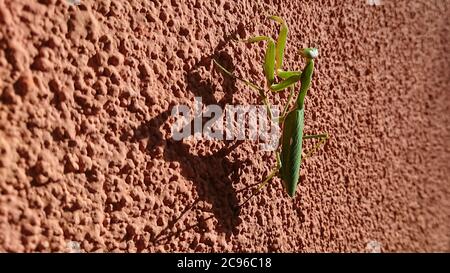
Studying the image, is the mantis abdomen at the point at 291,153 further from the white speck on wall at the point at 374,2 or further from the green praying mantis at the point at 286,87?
the white speck on wall at the point at 374,2

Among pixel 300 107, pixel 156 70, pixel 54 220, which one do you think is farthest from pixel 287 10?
pixel 54 220

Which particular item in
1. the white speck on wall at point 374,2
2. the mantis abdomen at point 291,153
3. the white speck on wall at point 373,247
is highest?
the white speck on wall at point 374,2

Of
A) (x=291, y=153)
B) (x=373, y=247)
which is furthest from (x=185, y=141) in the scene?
(x=373, y=247)

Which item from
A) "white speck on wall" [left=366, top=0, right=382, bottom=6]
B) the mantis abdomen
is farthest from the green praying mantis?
"white speck on wall" [left=366, top=0, right=382, bottom=6]

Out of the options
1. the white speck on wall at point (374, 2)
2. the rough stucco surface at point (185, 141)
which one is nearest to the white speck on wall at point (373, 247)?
the rough stucco surface at point (185, 141)

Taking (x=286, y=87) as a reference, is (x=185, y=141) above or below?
below

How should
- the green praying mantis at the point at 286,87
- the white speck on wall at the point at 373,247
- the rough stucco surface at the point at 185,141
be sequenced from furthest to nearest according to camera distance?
the white speck on wall at the point at 373,247, the green praying mantis at the point at 286,87, the rough stucco surface at the point at 185,141

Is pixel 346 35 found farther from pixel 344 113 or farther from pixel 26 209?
pixel 26 209

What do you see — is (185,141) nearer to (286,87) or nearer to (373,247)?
(286,87)

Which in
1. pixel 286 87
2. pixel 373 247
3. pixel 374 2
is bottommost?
pixel 373 247
